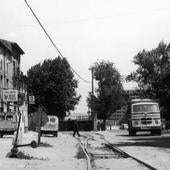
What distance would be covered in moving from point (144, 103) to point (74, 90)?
45046mm

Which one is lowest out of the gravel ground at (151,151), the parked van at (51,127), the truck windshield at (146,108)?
the gravel ground at (151,151)

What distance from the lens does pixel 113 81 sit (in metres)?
110

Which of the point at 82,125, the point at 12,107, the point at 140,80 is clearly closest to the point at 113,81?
the point at 140,80

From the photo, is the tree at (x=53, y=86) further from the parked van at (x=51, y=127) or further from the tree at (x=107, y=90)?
the parked van at (x=51, y=127)

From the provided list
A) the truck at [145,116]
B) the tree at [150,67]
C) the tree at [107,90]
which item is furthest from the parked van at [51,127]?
the tree at [107,90]

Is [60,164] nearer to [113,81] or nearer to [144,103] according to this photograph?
[144,103]

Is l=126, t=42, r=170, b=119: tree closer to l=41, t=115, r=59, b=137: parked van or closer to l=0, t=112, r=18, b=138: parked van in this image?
l=41, t=115, r=59, b=137: parked van

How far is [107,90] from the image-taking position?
345 feet

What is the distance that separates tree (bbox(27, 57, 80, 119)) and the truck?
1600 inches

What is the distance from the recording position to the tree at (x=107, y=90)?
104 metres

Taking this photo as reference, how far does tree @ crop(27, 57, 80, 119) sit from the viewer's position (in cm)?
7931

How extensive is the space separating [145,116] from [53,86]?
4158 cm

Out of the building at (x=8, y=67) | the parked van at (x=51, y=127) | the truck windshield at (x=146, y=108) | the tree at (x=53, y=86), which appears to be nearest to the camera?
the truck windshield at (x=146, y=108)

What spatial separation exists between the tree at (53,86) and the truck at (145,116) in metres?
40.6
